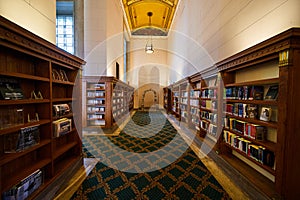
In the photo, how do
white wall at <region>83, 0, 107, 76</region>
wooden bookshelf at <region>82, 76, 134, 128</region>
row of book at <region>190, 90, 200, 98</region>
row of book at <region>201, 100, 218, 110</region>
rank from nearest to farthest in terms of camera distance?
row of book at <region>201, 100, 218, 110</region> → row of book at <region>190, 90, 200, 98</region> → wooden bookshelf at <region>82, 76, 134, 128</region> → white wall at <region>83, 0, 107, 76</region>

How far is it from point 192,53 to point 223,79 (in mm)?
3312

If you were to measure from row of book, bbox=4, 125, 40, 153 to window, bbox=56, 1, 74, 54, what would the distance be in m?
4.68

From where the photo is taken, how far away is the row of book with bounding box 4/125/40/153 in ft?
4.93

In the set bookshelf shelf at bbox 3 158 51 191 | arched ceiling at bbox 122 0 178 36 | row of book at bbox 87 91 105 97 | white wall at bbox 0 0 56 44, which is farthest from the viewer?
arched ceiling at bbox 122 0 178 36

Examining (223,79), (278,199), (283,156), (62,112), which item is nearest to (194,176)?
(278,199)

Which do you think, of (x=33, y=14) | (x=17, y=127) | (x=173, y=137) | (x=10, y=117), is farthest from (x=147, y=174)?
(x=33, y=14)

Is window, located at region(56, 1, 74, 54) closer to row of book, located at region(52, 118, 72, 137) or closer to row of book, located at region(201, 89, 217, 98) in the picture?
row of book, located at region(52, 118, 72, 137)

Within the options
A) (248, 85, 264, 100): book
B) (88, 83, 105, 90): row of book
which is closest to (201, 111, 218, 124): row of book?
(248, 85, 264, 100): book

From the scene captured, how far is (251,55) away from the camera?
2.02 m

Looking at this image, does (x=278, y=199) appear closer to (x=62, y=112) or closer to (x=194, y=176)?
(x=194, y=176)

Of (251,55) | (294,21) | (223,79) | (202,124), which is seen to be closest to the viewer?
(294,21)

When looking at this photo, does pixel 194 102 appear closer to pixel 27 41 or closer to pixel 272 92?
pixel 272 92

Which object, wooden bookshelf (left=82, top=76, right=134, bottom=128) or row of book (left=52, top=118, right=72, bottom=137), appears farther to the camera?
wooden bookshelf (left=82, top=76, right=134, bottom=128)

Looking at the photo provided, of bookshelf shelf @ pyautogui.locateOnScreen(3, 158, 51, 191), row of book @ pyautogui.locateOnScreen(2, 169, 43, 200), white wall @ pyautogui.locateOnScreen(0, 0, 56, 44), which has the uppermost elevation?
white wall @ pyautogui.locateOnScreen(0, 0, 56, 44)
